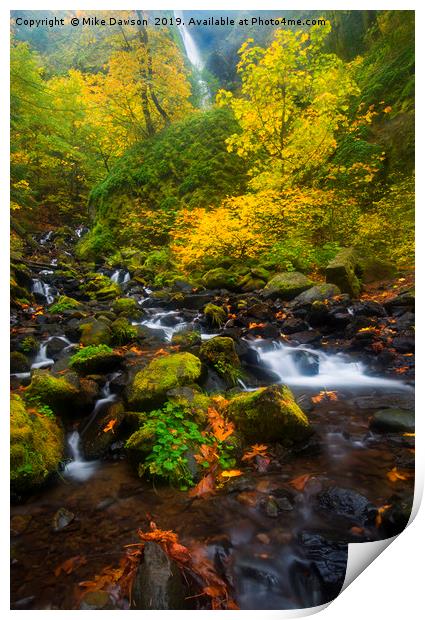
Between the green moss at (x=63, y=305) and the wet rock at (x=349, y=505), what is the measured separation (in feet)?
9.01

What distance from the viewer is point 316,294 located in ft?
11.7

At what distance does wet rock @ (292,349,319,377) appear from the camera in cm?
321

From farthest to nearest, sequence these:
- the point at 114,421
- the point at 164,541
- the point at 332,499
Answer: the point at 114,421 < the point at 332,499 < the point at 164,541

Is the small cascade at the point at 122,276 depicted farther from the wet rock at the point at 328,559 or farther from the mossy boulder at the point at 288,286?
the wet rock at the point at 328,559

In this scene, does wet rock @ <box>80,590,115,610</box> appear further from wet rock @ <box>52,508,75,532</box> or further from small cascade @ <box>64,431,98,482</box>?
small cascade @ <box>64,431,98,482</box>

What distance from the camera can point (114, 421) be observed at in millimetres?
2604

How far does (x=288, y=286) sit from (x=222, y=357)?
1119 millimetres

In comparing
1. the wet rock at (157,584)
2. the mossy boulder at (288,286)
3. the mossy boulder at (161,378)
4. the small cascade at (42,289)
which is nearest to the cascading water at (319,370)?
the mossy boulder at (288,286)

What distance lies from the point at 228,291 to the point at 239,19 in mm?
2376

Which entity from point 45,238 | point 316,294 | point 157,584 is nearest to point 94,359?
point 45,238

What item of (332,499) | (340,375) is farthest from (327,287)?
(332,499)

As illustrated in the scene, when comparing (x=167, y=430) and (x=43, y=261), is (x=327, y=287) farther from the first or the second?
(x=43, y=261)

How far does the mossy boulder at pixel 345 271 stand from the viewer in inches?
121

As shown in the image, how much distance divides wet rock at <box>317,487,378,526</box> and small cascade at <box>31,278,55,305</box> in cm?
294
